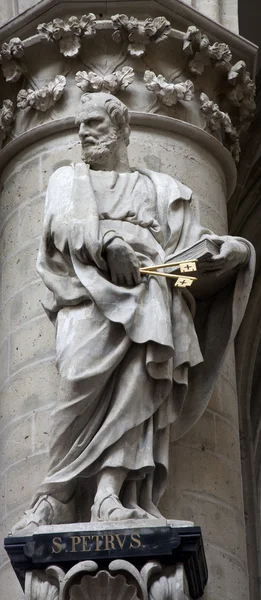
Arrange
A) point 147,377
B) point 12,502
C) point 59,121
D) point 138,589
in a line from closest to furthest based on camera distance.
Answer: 1. point 138,589
2. point 147,377
3. point 12,502
4. point 59,121

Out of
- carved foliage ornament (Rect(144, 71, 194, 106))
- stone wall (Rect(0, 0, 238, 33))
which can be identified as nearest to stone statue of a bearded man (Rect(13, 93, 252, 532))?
carved foliage ornament (Rect(144, 71, 194, 106))

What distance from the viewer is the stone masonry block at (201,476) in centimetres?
827

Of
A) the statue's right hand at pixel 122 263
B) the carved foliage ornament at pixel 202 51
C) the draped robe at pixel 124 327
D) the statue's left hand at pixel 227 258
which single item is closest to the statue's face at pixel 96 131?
the draped robe at pixel 124 327

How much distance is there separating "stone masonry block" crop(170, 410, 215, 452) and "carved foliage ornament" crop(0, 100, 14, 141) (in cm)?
208

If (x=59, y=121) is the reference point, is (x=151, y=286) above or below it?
below

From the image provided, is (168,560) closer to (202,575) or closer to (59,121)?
(202,575)

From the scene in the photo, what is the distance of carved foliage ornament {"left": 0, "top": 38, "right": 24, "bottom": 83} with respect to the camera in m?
9.51

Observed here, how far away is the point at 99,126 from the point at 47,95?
1125 mm

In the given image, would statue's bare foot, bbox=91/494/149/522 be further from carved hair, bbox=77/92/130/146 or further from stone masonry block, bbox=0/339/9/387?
carved hair, bbox=77/92/130/146

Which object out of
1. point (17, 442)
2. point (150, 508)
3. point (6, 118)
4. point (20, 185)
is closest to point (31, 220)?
point (20, 185)

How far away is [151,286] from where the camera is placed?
788 centimetres

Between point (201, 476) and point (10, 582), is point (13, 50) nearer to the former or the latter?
point (201, 476)

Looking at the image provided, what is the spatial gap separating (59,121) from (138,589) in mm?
2991

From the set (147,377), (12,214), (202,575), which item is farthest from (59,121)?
(202,575)
